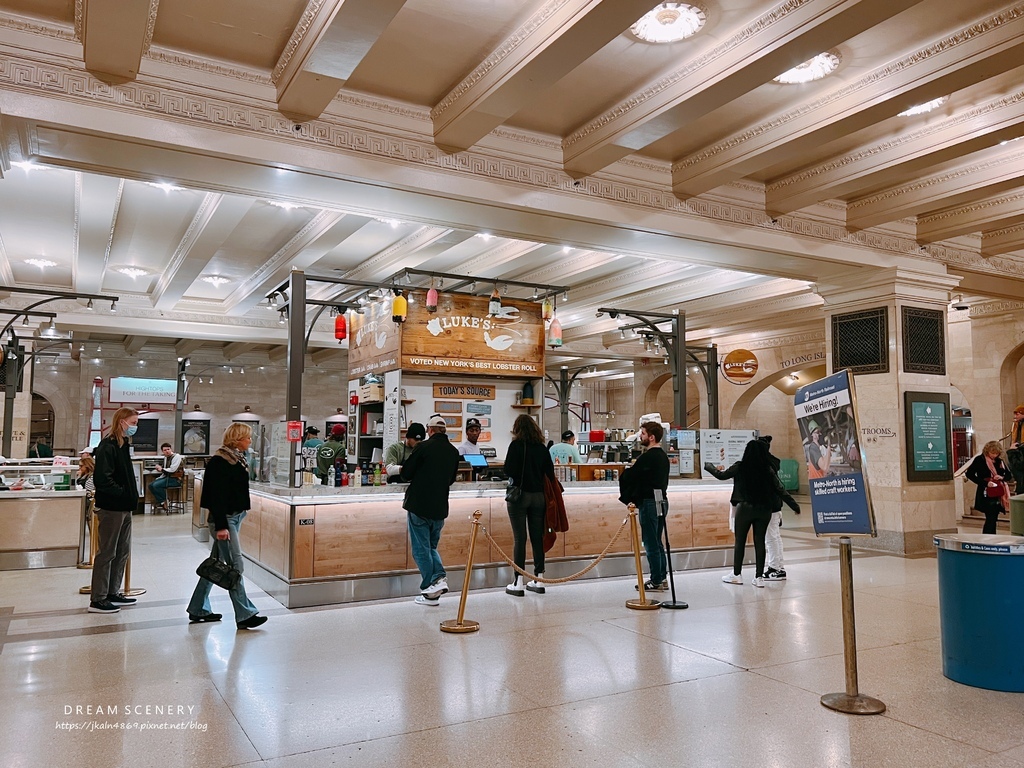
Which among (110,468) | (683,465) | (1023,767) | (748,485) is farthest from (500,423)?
(1023,767)

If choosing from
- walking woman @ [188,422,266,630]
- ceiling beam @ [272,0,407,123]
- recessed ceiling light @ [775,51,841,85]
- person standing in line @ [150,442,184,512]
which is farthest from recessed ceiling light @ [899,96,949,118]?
person standing in line @ [150,442,184,512]

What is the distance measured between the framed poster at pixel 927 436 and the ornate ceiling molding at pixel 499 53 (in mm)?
6798

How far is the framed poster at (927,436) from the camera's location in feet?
30.6

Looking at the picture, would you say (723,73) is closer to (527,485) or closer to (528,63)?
(528,63)

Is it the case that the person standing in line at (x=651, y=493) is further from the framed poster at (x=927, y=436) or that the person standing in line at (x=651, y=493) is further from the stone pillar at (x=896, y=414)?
the framed poster at (x=927, y=436)

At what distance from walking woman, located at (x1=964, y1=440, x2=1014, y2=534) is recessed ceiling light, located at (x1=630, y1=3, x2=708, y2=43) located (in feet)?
23.8

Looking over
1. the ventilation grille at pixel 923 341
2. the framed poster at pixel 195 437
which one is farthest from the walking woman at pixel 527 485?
the framed poster at pixel 195 437

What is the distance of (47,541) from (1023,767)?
29.6 feet

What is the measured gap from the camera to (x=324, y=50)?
192 inches

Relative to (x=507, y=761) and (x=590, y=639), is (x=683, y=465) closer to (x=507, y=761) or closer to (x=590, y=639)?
(x=590, y=639)

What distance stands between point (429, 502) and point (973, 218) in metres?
7.12

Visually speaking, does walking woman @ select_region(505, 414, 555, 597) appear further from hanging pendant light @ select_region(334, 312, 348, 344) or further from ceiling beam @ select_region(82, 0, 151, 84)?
ceiling beam @ select_region(82, 0, 151, 84)

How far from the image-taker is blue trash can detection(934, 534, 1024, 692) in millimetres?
4090

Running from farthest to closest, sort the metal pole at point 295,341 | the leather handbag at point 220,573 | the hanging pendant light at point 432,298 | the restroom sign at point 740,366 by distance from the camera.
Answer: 1. the restroom sign at point 740,366
2. the hanging pendant light at point 432,298
3. the metal pole at point 295,341
4. the leather handbag at point 220,573
